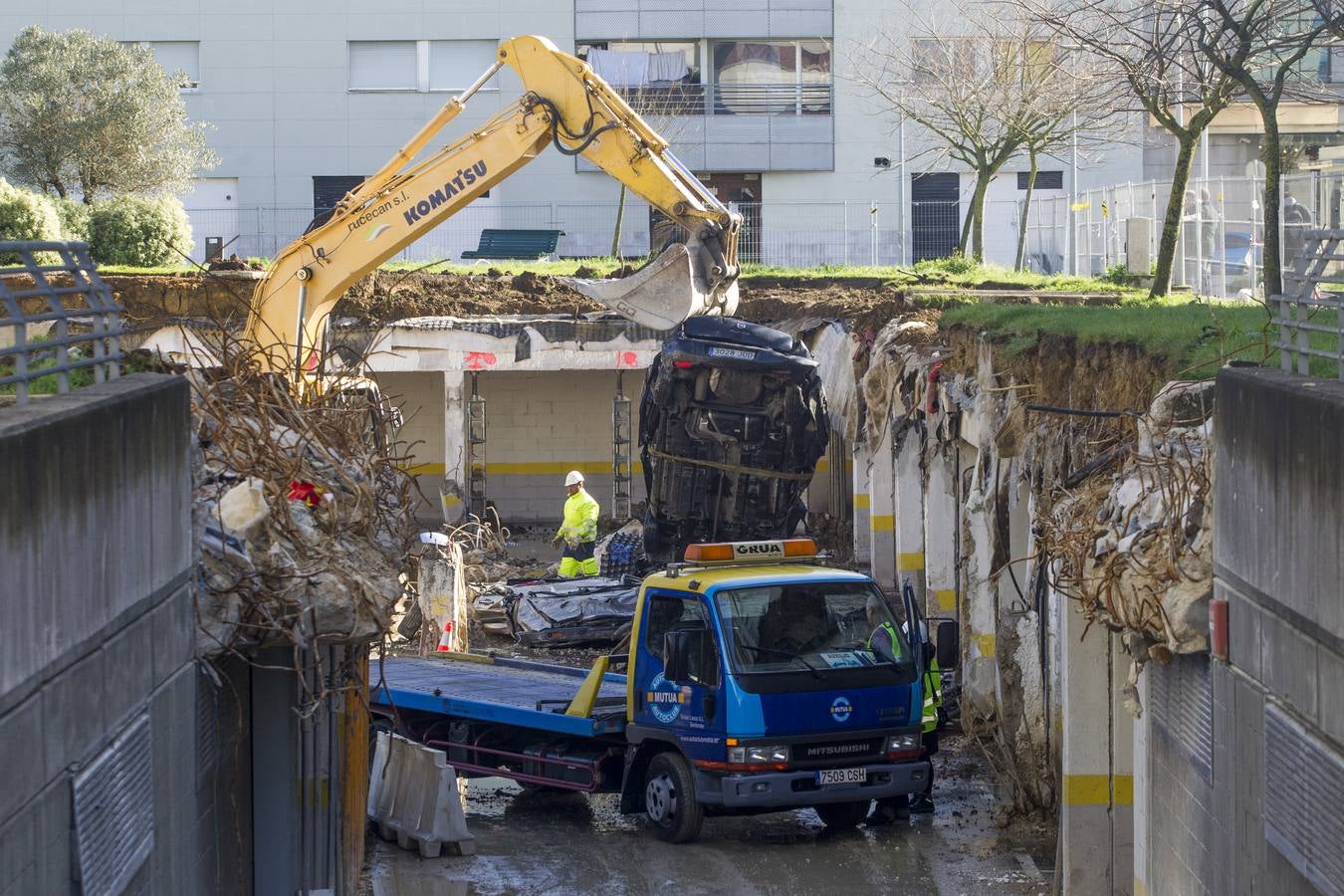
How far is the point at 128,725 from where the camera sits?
270 inches

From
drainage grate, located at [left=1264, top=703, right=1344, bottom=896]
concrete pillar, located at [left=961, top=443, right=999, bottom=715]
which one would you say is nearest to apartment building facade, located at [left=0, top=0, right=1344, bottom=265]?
concrete pillar, located at [left=961, top=443, right=999, bottom=715]

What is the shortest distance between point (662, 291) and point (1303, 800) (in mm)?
12310

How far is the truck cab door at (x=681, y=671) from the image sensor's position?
12.4 meters

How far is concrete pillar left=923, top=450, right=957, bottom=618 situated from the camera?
1778 centimetres

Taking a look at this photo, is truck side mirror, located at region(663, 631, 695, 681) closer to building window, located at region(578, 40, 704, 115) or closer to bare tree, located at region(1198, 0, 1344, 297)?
bare tree, located at region(1198, 0, 1344, 297)

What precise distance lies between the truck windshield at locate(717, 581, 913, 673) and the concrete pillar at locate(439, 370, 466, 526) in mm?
14972

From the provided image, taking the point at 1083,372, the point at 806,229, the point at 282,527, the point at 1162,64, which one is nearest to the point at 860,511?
the point at 1162,64

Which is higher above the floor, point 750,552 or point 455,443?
point 455,443

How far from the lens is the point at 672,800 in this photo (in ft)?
41.8

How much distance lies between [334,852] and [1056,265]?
32.2 m

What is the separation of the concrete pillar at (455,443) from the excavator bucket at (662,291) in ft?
31.4

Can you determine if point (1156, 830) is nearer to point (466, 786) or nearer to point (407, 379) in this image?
point (466, 786)

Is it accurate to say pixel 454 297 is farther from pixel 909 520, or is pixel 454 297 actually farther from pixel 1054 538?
pixel 1054 538

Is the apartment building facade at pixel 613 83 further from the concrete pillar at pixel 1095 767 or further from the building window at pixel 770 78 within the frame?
the concrete pillar at pixel 1095 767
